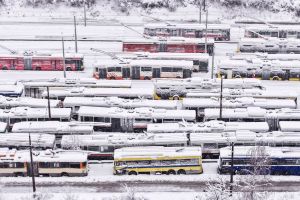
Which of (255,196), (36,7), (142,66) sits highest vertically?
(36,7)

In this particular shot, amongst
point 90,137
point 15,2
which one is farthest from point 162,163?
point 15,2

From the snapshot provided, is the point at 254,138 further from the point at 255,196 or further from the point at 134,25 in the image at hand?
the point at 134,25

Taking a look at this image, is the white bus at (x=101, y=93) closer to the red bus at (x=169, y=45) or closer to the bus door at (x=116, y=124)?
the bus door at (x=116, y=124)

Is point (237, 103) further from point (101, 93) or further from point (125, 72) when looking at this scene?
point (125, 72)

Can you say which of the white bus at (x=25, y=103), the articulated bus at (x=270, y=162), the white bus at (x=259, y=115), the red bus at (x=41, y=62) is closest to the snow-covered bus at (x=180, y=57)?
the red bus at (x=41, y=62)

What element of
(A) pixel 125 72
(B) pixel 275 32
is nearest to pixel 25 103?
(A) pixel 125 72

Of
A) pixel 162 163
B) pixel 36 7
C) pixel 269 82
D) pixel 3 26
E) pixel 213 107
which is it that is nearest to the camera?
pixel 162 163

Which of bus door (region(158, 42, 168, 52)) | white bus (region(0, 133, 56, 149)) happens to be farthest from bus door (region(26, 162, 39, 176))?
bus door (region(158, 42, 168, 52))
